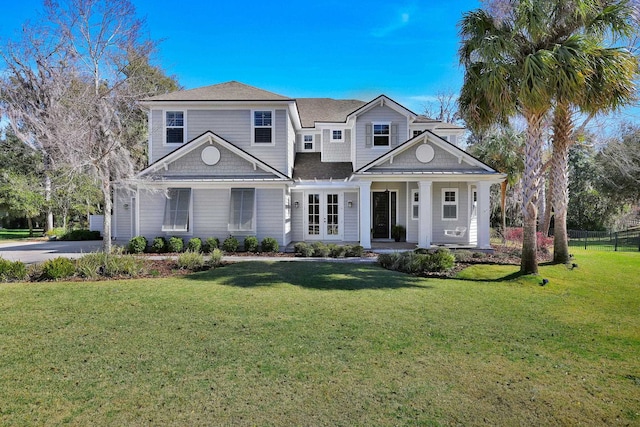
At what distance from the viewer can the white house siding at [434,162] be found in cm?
1719

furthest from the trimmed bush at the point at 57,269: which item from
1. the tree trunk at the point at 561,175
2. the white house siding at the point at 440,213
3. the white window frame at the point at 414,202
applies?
the tree trunk at the point at 561,175

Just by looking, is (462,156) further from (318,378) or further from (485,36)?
(318,378)

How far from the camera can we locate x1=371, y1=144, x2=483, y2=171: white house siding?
17188mm

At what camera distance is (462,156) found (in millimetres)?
17141

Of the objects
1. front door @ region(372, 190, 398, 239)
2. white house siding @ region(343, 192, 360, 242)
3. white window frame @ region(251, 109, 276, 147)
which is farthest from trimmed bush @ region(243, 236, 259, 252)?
front door @ region(372, 190, 398, 239)

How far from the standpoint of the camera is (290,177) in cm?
1842

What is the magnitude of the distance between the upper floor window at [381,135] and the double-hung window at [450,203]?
3910 millimetres

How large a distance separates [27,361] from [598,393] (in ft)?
23.7

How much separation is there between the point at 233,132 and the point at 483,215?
12693 mm

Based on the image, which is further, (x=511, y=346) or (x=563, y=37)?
(x=563, y=37)

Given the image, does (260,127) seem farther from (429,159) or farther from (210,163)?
(429,159)

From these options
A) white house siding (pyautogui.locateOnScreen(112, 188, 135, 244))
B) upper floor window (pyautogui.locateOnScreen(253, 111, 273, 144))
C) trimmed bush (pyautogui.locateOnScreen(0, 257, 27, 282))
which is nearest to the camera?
trimmed bush (pyautogui.locateOnScreen(0, 257, 27, 282))

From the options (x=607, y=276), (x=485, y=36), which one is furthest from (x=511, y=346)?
(x=485, y=36)

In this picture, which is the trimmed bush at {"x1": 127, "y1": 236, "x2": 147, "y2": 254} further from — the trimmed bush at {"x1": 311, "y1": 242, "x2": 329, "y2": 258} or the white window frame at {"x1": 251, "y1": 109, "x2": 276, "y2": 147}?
the trimmed bush at {"x1": 311, "y1": 242, "x2": 329, "y2": 258}
